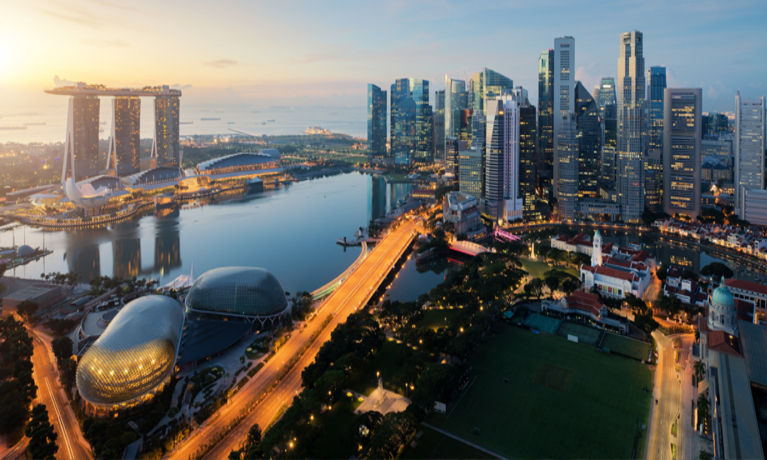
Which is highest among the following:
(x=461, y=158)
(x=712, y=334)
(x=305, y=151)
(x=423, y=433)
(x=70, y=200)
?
(x=305, y=151)

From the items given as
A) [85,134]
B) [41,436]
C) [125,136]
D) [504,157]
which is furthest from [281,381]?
[125,136]

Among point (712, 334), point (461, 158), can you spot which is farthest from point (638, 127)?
point (712, 334)

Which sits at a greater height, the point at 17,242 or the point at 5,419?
the point at 17,242

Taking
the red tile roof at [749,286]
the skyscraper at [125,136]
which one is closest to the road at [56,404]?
the red tile roof at [749,286]

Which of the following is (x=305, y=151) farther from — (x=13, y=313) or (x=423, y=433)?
(x=423, y=433)

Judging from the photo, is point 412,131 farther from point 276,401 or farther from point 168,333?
point 276,401
